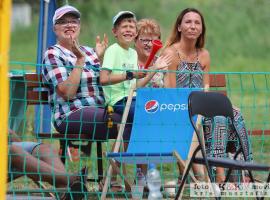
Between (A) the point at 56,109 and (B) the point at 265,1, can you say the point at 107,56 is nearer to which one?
(A) the point at 56,109

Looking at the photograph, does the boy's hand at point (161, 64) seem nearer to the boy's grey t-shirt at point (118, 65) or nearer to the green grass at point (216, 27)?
the boy's grey t-shirt at point (118, 65)

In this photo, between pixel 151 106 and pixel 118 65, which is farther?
pixel 118 65

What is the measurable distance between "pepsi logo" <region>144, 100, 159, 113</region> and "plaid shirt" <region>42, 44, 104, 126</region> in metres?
0.49

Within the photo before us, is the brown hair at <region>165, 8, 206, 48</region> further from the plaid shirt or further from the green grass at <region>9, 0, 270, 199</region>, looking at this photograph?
the green grass at <region>9, 0, 270, 199</region>

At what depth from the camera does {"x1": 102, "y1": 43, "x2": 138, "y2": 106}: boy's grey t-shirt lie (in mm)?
8250

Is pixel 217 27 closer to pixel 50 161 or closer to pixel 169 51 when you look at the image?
pixel 169 51

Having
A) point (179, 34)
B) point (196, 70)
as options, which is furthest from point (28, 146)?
point (179, 34)

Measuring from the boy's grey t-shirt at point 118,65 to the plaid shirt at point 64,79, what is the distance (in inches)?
3.9

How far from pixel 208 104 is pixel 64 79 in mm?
1234

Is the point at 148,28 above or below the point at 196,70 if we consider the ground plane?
above

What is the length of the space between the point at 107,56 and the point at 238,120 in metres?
1.27

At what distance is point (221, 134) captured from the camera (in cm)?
856

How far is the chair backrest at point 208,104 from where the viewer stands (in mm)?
7422

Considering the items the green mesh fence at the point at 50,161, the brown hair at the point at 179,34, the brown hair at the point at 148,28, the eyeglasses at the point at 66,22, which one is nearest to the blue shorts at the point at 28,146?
the green mesh fence at the point at 50,161
